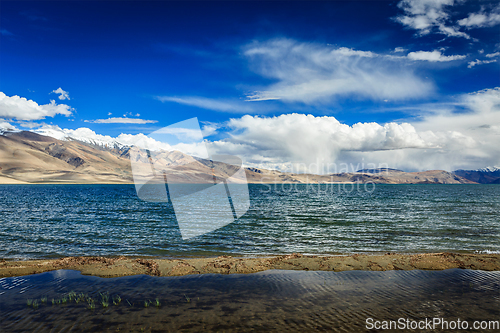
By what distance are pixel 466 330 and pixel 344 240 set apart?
52.3ft

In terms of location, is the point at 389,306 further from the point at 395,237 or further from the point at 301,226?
the point at 301,226

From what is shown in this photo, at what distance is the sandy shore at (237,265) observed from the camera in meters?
14.8

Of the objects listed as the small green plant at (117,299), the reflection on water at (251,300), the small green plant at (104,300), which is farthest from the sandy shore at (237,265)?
the small green plant at (117,299)

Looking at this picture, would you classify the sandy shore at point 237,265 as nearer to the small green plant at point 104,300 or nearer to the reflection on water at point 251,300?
the reflection on water at point 251,300

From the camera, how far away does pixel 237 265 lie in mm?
15633

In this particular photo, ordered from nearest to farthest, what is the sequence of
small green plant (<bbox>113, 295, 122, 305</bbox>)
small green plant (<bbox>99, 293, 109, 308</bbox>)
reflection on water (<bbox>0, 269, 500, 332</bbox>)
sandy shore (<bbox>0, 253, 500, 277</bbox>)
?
reflection on water (<bbox>0, 269, 500, 332</bbox>) < small green plant (<bbox>99, 293, 109, 308</bbox>) < small green plant (<bbox>113, 295, 122, 305</bbox>) < sandy shore (<bbox>0, 253, 500, 277</bbox>)

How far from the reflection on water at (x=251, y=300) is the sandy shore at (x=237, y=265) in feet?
2.46

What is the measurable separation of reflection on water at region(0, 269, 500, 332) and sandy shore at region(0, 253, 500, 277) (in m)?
0.75

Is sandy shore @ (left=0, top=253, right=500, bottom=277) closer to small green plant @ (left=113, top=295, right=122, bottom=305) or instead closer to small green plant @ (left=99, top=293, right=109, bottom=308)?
small green plant @ (left=99, top=293, right=109, bottom=308)

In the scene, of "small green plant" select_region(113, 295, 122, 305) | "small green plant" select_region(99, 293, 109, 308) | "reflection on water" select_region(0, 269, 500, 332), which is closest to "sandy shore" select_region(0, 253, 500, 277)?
"reflection on water" select_region(0, 269, 500, 332)

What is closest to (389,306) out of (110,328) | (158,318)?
(158,318)

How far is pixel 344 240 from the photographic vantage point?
24.6m

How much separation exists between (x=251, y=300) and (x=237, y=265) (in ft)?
15.1

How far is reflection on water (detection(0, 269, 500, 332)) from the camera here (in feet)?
30.2
